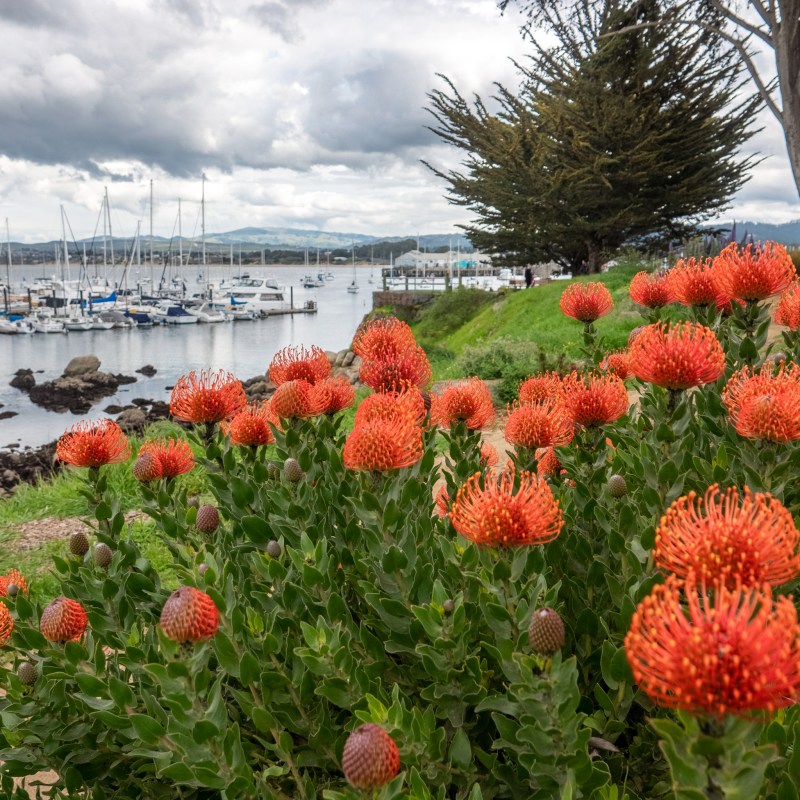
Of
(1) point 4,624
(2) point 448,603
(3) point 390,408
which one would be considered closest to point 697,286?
(3) point 390,408

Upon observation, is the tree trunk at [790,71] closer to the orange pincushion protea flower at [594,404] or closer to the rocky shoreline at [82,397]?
the rocky shoreline at [82,397]

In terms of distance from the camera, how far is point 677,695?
940mm

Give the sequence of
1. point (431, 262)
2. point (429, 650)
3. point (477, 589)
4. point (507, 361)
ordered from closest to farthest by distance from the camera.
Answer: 1. point (429, 650)
2. point (477, 589)
3. point (507, 361)
4. point (431, 262)

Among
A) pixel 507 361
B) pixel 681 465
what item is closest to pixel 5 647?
pixel 681 465

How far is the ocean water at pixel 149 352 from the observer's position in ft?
75.5

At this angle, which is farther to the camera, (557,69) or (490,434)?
(557,69)

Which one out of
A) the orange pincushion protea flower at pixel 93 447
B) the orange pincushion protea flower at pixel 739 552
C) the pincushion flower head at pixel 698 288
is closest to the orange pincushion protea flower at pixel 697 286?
the pincushion flower head at pixel 698 288

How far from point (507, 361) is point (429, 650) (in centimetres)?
1016

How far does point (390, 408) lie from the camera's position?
2.08 meters

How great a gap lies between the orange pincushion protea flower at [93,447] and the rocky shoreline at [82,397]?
10610 millimetres

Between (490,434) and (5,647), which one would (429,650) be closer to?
(5,647)

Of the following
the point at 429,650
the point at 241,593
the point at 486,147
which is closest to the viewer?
the point at 429,650

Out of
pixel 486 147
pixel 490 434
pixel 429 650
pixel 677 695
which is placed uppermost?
pixel 486 147

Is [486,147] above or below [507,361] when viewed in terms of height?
above
